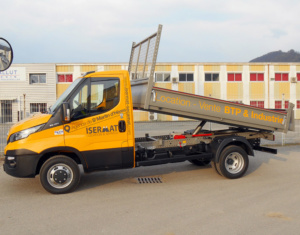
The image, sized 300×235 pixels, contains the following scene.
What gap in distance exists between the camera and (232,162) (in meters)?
7.51

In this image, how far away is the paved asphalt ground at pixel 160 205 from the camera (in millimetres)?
4469

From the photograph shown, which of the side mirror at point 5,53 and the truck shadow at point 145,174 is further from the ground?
the side mirror at point 5,53

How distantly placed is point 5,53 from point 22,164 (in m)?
4.16

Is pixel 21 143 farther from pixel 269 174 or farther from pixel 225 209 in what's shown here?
pixel 269 174

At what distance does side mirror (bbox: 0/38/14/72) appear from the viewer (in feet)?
28.0

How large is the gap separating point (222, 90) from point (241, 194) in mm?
31442

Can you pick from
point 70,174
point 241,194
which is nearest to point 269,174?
point 241,194

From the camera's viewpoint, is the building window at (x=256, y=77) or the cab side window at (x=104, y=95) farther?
the building window at (x=256, y=77)

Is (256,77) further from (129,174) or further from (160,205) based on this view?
(160,205)

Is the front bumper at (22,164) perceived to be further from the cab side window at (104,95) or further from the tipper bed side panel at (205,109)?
the tipper bed side panel at (205,109)

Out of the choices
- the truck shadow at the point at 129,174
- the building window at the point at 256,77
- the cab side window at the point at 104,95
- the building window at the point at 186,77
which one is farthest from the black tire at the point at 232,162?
the building window at the point at 256,77

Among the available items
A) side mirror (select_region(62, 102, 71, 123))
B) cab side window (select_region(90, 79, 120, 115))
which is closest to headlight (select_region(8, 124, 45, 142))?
side mirror (select_region(62, 102, 71, 123))

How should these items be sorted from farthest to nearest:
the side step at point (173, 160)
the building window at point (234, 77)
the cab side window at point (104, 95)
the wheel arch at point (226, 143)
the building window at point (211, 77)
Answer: the building window at point (234, 77) → the building window at point (211, 77) → the wheel arch at point (226, 143) → the side step at point (173, 160) → the cab side window at point (104, 95)

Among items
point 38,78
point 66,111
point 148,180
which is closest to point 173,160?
point 148,180
